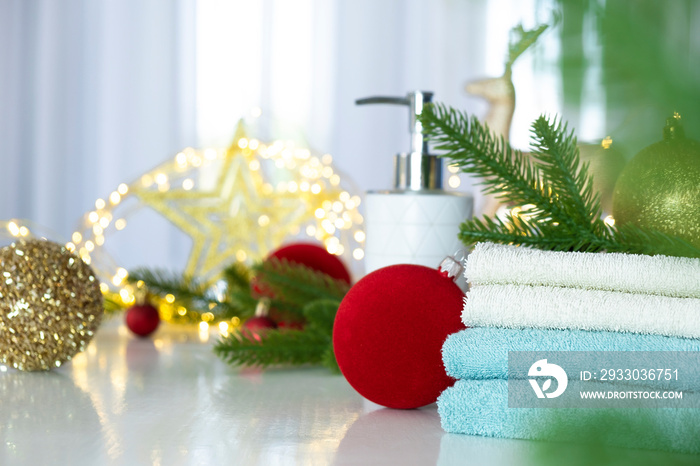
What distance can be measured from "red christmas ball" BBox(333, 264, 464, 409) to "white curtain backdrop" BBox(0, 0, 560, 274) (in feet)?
3.07

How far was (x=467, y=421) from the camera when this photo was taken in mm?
325

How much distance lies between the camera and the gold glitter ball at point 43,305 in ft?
1.38

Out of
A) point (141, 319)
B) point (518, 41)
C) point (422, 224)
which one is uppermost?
point (518, 41)

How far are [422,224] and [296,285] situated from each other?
14 cm

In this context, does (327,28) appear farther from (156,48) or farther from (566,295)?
(566,295)

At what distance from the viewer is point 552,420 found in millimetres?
303

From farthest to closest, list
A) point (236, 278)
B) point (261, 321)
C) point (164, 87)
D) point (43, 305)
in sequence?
point (164, 87)
point (236, 278)
point (261, 321)
point (43, 305)

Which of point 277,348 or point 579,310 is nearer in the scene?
point 579,310

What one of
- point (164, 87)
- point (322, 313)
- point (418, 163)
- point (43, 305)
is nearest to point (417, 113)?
point (418, 163)

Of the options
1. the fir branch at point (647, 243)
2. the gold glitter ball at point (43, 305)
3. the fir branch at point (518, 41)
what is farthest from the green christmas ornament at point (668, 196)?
the gold glitter ball at point (43, 305)

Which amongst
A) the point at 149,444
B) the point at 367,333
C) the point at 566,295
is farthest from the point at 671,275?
the point at 149,444

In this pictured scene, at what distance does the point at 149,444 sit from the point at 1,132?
1.23 meters

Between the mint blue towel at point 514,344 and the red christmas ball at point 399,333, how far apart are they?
0.07ft

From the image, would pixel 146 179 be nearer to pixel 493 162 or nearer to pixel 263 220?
pixel 263 220
